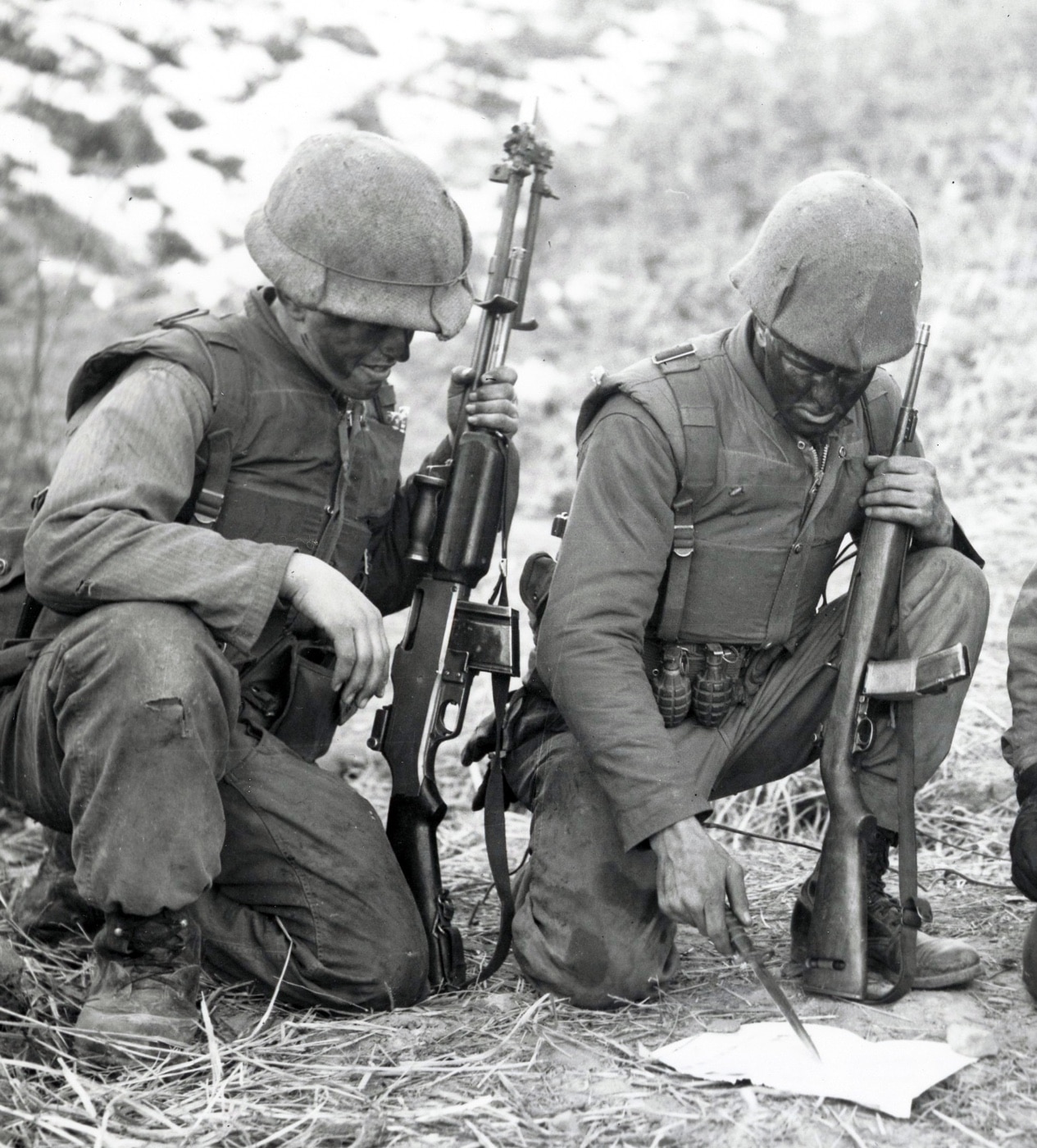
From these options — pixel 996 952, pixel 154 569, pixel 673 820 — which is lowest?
pixel 996 952

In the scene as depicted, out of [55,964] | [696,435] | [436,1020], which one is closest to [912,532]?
[696,435]

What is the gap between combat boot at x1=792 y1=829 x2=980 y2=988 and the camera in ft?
11.6

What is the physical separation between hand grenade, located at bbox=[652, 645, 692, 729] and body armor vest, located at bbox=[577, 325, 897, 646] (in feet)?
Result: 0.14

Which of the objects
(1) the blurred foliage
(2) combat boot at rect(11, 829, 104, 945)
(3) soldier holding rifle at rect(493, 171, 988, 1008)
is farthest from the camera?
(1) the blurred foliage

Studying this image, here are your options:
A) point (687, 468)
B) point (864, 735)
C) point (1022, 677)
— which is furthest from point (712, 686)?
point (1022, 677)

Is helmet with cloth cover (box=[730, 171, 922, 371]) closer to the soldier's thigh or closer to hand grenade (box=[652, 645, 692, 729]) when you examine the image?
hand grenade (box=[652, 645, 692, 729])

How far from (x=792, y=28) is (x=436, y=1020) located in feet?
30.3

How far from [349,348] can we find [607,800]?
137cm

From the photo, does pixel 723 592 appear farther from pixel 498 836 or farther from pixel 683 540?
pixel 498 836

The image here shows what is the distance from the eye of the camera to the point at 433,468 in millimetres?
4188

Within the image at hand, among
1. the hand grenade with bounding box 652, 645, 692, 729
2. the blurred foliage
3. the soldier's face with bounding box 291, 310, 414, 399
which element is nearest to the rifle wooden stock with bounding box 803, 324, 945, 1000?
the hand grenade with bounding box 652, 645, 692, 729

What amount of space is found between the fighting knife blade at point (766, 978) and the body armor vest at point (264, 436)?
1.50 meters

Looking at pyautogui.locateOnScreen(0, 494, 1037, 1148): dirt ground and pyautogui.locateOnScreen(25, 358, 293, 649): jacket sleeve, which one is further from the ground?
pyautogui.locateOnScreen(25, 358, 293, 649): jacket sleeve

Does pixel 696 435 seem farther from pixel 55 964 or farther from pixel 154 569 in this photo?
pixel 55 964
